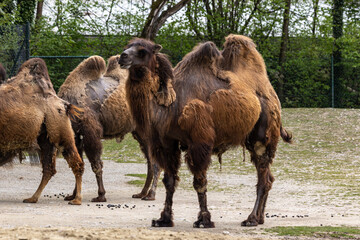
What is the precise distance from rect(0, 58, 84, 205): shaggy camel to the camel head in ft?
9.07

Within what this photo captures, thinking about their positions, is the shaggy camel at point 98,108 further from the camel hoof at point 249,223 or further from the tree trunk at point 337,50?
the tree trunk at point 337,50

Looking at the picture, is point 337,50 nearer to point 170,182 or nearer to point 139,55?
point 170,182

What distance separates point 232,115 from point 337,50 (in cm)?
2162

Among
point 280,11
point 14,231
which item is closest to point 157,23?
point 280,11

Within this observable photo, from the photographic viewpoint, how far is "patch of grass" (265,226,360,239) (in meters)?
6.80

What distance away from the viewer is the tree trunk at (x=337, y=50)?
26438 millimetres

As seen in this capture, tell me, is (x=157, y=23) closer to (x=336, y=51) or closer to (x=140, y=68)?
(x=336, y=51)

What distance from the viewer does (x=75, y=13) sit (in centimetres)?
2702

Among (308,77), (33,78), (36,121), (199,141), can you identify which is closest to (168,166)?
(199,141)

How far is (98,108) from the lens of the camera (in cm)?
1071

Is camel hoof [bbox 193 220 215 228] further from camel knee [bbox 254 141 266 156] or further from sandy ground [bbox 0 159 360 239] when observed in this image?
camel knee [bbox 254 141 266 156]

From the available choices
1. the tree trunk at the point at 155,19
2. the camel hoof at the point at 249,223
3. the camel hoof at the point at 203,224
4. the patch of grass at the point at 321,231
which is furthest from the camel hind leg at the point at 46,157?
the tree trunk at the point at 155,19

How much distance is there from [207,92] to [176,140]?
667 millimetres

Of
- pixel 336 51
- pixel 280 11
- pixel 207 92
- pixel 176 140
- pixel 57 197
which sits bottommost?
pixel 57 197
